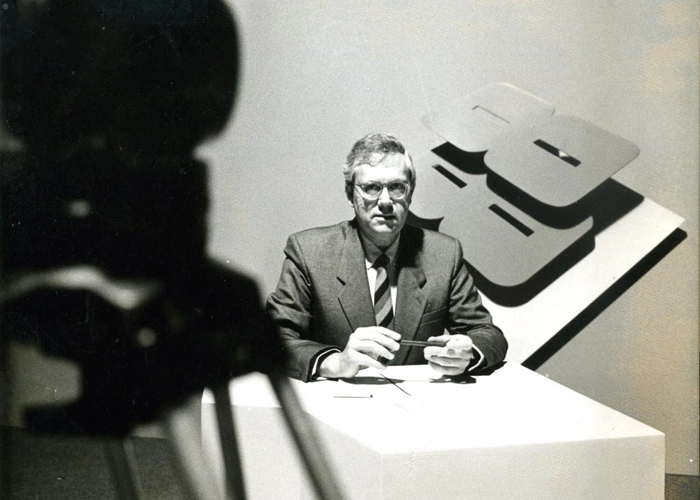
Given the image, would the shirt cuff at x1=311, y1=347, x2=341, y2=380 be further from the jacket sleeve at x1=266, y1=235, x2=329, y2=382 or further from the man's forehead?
the man's forehead

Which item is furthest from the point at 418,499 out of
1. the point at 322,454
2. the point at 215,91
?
the point at 215,91

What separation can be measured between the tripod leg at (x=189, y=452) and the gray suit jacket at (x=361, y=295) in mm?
441

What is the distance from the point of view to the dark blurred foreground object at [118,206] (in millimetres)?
2326

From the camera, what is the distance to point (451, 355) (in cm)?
214

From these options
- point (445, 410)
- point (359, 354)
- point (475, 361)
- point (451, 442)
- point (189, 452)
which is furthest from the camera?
point (189, 452)

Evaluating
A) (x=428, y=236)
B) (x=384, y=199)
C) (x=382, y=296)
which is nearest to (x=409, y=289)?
(x=382, y=296)

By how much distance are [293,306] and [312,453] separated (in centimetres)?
48

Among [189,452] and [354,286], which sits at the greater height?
[354,286]

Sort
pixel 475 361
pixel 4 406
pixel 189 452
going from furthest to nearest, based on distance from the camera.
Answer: pixel 4 406 → pixel 189 452 → pixel 475 361

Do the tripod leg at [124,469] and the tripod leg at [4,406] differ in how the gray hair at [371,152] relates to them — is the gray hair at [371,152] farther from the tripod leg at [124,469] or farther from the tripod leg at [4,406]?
the tripod leg at [4,406]

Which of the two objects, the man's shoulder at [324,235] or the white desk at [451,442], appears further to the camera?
the man's shoulder at [324,235]

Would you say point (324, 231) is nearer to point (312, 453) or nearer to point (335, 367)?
point (335, 367)

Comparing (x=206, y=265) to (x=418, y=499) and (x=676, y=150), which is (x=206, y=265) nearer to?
(x=418, y=499)

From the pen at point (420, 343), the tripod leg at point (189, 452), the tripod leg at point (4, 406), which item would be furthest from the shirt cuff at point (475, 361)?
the tripod leg at point (4, 406)
